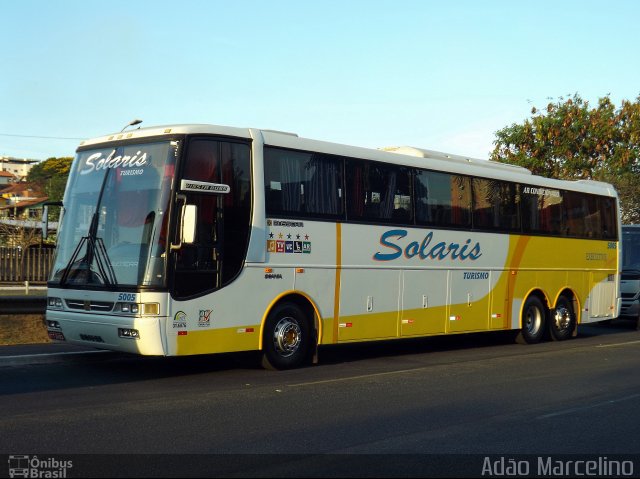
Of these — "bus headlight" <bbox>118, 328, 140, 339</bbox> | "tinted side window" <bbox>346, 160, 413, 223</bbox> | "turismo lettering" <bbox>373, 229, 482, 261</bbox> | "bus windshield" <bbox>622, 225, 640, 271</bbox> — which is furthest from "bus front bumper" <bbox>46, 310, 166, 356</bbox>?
"bus windshield" <bbox>622, 225, 640, 271</bbox>

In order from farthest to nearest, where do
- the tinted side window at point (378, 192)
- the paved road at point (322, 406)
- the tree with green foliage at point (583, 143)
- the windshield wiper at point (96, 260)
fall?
the tree with green foliage at point (583, 143), the tinted side window at point (378, 192), the windshield wiper at point (96, 260), the paved road at point (322, 406)

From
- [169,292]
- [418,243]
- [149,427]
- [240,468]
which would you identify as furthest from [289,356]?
[240,468]

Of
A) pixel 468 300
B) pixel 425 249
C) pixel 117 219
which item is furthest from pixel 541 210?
pixel 117 219

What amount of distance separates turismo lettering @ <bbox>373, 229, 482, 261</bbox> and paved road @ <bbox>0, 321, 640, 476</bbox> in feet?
6.00

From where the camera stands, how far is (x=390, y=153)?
1444 cm

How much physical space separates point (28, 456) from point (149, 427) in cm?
147

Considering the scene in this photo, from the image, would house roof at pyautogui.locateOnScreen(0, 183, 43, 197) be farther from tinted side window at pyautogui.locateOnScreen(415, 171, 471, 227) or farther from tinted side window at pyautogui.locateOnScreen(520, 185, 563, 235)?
tinted side window at pyautogui.locateOnScreen(415, 171, 471, 227)

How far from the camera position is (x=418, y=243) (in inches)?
583

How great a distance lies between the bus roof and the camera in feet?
37.6

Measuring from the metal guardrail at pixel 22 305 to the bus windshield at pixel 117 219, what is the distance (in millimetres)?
2908

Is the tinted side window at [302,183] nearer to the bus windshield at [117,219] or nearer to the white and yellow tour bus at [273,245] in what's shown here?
the white and yellow tour bus at [273,245]

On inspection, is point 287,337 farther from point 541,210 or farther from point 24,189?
point 24,189

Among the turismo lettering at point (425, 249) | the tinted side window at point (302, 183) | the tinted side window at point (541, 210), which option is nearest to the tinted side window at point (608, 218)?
the tinted side window at point (541, 210)

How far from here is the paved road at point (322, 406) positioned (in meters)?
7.34
